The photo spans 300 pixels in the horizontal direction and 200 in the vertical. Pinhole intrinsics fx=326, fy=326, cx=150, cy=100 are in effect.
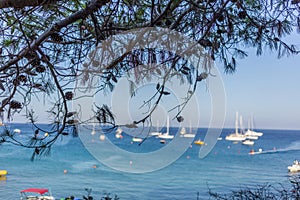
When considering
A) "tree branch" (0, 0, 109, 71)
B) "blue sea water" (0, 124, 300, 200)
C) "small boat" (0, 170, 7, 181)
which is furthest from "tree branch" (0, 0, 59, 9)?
"small boat" (0, 170, 7, 181)

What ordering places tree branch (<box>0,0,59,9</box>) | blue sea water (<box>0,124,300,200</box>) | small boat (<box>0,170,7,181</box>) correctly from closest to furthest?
tree branch (<box>0,0,59,9</box>) → blue sea water (<box>0,124,300,200</box>) → small boat (<box>0,170,7,181</box>)

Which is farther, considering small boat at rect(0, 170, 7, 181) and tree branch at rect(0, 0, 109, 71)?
small boat at rect(0, 170, 7, 181)

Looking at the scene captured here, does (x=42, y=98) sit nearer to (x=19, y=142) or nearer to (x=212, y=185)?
(x=19, y=142)

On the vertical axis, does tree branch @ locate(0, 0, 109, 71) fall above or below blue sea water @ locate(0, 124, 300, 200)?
above

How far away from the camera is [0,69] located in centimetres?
77

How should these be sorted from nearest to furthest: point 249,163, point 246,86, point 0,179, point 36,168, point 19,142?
1. point 19,142
2. point 246,86
3. point 0,179
4. point 36,168
5. point 249,163

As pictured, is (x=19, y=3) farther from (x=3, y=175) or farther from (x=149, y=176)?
(x=149, y=176)

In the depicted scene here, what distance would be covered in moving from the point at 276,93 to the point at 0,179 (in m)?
7.85

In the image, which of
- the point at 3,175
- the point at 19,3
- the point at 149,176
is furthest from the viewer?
the point at 149,176

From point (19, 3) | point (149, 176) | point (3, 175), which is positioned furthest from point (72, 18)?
point (149, 176)

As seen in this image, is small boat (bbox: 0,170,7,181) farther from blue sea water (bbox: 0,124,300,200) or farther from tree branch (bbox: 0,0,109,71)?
tree branch (bbox: 0,0,109,71)

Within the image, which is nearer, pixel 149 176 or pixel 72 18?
pixel 72 18

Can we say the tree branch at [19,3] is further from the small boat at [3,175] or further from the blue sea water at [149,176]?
the small boat at [3,175]

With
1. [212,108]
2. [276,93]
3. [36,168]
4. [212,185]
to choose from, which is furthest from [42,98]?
[36,168]
